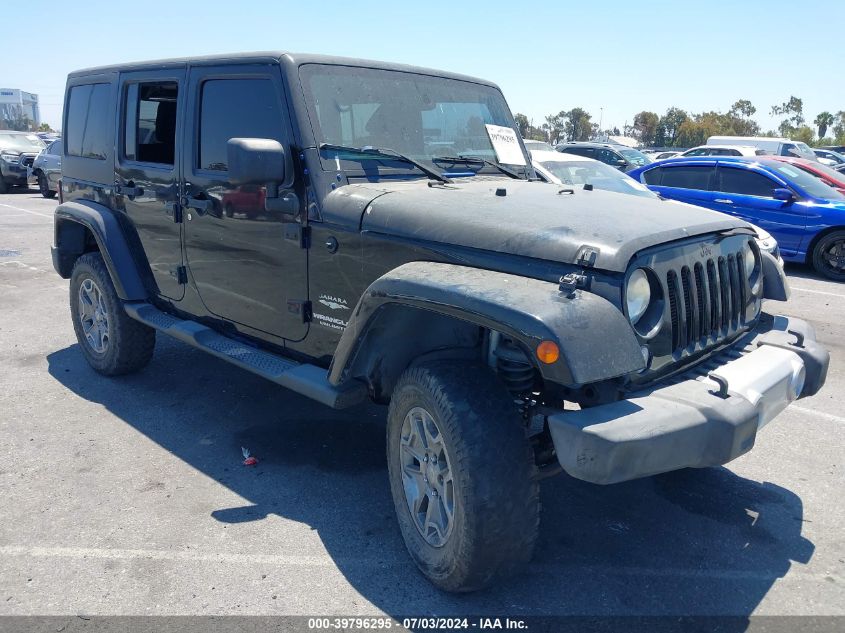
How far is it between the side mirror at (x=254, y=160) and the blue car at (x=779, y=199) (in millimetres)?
8284

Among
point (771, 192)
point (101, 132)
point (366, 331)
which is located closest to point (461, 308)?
point (366, 331)

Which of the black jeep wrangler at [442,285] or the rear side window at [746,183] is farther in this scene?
the rear side window at [746,183]

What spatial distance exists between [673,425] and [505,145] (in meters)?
2.39

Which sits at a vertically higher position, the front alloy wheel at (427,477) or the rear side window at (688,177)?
the rear side window at (688,177)

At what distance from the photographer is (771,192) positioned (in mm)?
9820

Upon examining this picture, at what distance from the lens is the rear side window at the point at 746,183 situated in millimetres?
9875

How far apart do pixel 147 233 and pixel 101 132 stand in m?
0.96

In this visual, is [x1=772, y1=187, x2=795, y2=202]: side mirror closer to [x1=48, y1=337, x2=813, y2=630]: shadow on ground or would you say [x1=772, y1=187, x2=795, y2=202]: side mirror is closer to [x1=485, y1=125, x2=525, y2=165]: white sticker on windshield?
[x1=485, y1=125, x2=525, y2=165]: white sticker on windshield

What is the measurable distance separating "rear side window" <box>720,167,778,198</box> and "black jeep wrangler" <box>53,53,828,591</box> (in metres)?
6.71

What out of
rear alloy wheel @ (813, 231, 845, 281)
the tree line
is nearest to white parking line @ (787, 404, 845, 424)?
rear alloy wheel @ (813, 231, 845, 281)

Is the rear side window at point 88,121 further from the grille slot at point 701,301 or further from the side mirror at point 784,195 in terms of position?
the side mirror at point 784,195

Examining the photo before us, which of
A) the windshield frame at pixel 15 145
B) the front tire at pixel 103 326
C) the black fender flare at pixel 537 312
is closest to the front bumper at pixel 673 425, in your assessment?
the black fender flare at pixel 537 312

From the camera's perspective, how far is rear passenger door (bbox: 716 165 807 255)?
9617mm

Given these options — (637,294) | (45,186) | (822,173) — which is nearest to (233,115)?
(637,294)
